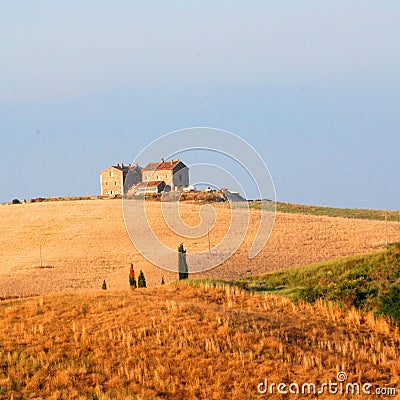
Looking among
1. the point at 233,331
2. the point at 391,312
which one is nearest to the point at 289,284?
the point at 391,312

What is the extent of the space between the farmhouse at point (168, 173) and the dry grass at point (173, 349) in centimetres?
4744

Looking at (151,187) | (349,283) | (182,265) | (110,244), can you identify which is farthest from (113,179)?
(349,283)

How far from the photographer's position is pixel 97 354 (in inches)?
689

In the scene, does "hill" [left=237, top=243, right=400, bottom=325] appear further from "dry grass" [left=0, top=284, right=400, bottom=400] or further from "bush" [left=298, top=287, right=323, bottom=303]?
"dry grass" [left=0, top=284, right=400, bottom=400]

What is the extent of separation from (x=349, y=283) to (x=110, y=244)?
110 ft

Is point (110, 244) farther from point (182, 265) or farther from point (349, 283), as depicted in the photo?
point (349, 283)

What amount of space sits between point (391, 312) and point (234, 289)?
6908 millimetres

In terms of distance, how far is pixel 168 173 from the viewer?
285 ft

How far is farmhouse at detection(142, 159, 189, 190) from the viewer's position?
250 ft

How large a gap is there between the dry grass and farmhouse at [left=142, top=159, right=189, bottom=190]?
47.4 metres

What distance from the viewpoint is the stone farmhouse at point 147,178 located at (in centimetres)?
7719

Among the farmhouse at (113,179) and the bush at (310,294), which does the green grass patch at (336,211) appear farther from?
the bush at (310,294)

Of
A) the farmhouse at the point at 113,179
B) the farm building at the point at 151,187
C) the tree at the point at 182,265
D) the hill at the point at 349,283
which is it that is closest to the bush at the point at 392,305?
the hill at the point at 349,283

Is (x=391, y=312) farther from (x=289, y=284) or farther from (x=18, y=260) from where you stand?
(x=18, y=260)
